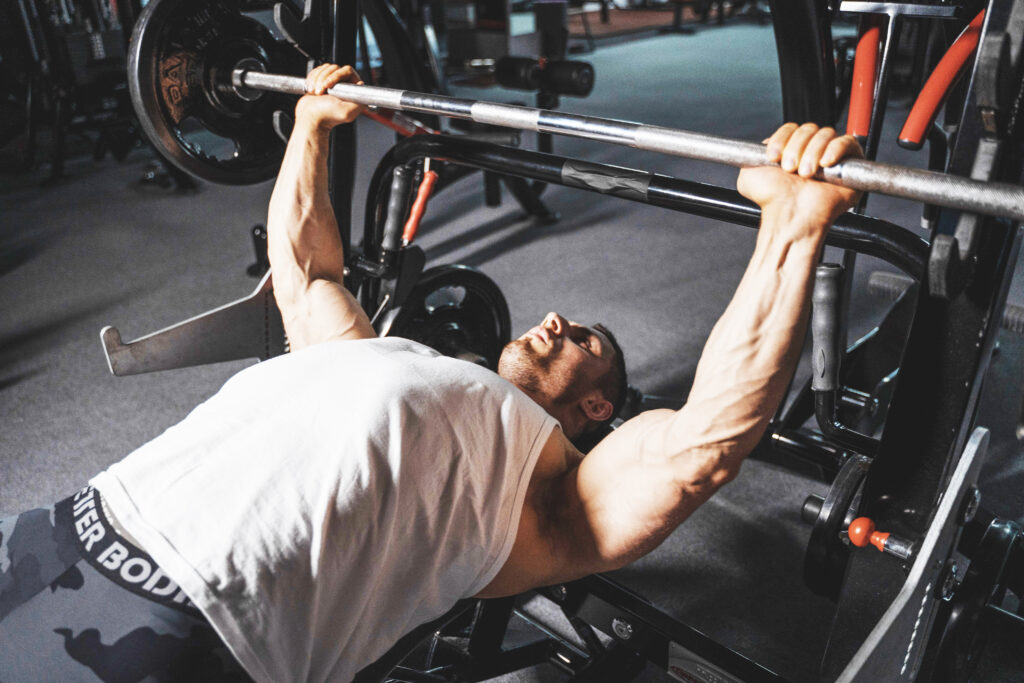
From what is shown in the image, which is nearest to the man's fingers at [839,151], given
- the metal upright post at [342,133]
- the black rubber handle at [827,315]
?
the black rubber handle at [827,315]

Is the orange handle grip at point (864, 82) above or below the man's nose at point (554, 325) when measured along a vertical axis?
above

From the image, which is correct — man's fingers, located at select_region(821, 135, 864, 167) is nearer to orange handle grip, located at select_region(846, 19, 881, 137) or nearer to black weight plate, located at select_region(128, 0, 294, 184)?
orange handle grip, located at select_region(846, 19, 881, 137)

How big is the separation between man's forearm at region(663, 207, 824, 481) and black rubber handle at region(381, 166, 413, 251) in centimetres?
101

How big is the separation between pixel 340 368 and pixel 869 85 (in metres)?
1.08

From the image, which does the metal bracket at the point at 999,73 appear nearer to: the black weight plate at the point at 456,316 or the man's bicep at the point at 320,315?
the man's bicep at the point at 320,315

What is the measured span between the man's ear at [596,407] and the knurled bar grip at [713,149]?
1.55ft

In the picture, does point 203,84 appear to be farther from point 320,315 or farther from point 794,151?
point 794,151

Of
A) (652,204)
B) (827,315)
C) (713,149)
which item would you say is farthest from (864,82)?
(713,149)

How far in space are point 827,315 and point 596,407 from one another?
43cm

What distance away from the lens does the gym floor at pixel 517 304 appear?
1.58 metres

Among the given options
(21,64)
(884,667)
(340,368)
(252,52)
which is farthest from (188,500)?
(21,64)

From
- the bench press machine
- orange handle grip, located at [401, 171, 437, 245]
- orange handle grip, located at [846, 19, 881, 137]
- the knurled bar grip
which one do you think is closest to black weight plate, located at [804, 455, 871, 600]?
the bench press machine

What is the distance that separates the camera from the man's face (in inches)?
51.1

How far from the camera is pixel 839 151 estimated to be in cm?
79
